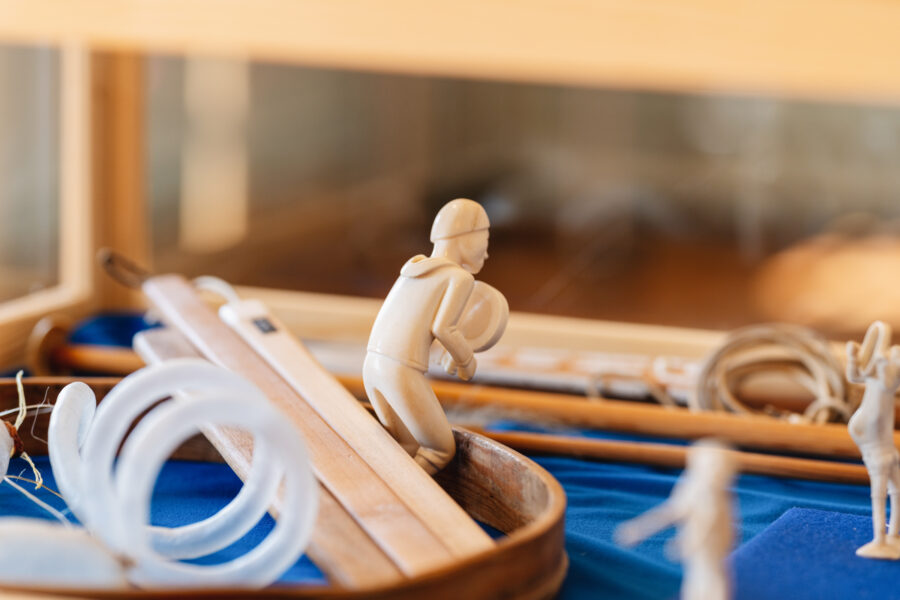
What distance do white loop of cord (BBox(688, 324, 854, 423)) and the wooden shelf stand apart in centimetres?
62

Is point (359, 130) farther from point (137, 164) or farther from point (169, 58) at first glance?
point (137, 164)

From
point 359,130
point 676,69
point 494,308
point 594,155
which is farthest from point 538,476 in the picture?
point 594,155

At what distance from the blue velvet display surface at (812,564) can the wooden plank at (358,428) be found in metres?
0.21

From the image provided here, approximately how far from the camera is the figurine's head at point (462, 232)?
32.5 inches

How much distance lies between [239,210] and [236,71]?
0.32 meters

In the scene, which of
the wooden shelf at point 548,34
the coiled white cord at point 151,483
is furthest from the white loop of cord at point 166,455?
the wooden shelf at point 548,34

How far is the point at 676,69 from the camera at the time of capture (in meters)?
1.72

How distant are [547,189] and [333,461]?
199 cm

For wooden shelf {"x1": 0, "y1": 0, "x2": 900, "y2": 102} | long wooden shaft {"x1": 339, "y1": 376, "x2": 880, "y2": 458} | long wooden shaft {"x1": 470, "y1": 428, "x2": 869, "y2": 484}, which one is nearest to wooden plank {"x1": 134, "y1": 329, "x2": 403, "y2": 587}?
long wooden shaft {"x1": 470, "y1": 428, "x2": 869, "y2": 484}

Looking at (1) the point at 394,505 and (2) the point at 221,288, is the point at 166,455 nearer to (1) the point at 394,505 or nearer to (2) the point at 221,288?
(1) the point at 394,505

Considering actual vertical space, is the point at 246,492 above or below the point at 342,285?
below

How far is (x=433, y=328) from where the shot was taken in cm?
80

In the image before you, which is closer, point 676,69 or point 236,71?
point 676,69

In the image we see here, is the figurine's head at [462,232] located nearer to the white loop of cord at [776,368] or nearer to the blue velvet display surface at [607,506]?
the blue velvet display surface at [607,506]
